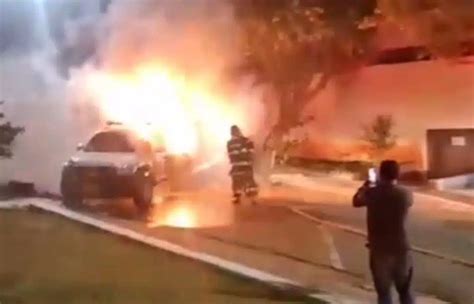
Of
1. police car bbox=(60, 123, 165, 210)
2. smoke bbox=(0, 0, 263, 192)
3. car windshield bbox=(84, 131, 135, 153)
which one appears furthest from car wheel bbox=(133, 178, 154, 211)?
smoke bbox=(0, 0, 263, 192)

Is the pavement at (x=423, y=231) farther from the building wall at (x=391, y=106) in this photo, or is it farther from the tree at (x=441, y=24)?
the tree at (x=441, y=24)

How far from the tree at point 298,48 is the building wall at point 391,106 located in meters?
0.05

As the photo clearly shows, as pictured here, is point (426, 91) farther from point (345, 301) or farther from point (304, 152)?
point (345, 301)

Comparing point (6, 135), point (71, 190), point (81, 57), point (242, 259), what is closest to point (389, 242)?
point (242, 259)

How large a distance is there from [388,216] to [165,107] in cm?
73

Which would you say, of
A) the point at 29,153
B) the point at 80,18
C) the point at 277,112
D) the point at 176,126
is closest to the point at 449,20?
the point at 277,112

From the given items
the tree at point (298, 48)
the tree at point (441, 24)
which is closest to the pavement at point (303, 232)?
the tree at point (298, 48)

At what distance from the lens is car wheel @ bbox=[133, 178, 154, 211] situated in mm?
3127

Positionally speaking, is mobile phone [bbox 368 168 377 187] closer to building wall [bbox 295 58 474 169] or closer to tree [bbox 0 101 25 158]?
building wall [bbox 295 58 474 169]

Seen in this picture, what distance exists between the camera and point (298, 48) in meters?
3.15

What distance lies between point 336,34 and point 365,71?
0.14 m

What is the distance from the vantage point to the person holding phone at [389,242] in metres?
2.93

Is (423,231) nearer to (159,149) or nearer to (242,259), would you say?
(242,259)

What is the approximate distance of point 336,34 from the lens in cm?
315
